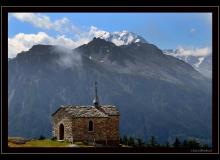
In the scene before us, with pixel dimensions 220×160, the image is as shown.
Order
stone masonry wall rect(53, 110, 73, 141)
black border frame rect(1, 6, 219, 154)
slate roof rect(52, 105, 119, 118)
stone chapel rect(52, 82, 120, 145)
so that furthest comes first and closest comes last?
slate roof rect(52, 105, 119, 118), stone masonry wall rect(53, 110, 73, 141), stone chapel rect(52, 82, 120, 145), black border frame rect(1, 6, 219, 154)

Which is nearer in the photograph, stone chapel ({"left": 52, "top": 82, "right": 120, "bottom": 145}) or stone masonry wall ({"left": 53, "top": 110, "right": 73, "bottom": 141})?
stone chapel ({"left": 52, "top": 82, "right": 120, "bottom": 145})

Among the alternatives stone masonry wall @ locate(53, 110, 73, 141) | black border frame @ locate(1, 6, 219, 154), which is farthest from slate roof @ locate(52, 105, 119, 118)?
black border frame @ locate(1, 6, 219, 154)

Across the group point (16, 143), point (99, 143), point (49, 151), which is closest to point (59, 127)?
point (99, 143)

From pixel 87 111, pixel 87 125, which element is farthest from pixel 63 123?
pixel 87 125

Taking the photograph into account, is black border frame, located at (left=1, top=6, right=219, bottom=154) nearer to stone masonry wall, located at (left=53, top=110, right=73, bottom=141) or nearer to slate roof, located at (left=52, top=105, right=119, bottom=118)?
stone masonry wall, located at (left=53, top=110, right=73, bottom=141)
